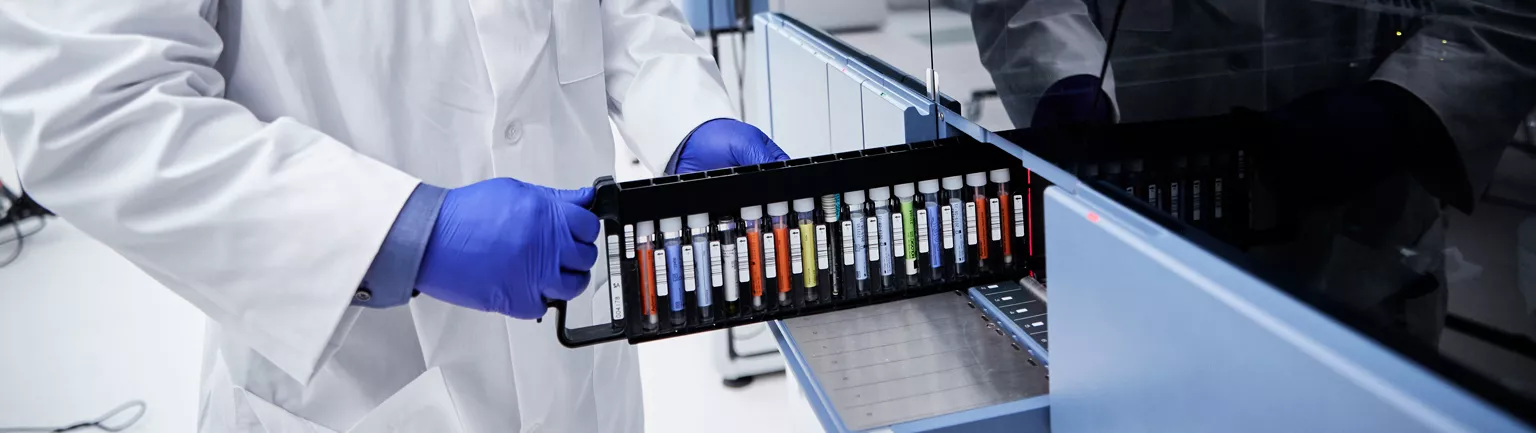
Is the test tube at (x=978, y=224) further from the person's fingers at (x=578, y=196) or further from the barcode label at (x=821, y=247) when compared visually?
the person's fingers at (x=578, y=196)

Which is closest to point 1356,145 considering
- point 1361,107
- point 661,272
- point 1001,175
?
point 1361,107

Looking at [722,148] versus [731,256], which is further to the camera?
[722,148]

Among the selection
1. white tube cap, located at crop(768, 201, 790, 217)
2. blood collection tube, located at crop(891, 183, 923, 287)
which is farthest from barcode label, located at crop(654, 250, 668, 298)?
blood collection tube, located at crop(891, 183, 923, 287)

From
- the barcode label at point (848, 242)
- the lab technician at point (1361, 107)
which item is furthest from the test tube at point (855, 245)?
the lab technician at point (1361, 107)

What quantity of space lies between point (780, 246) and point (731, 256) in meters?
0.05

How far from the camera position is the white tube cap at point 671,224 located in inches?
36.9

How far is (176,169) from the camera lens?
2.74 feet

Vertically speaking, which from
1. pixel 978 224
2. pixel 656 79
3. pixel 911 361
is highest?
pixel 656 79

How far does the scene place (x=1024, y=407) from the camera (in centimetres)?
85

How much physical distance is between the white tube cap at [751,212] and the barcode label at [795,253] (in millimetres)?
37

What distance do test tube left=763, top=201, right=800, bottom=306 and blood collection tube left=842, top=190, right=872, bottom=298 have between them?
0.05 meters

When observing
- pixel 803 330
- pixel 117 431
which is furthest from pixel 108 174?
pixel 117 431

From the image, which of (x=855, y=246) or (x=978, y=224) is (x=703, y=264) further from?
(x=978, y=224)

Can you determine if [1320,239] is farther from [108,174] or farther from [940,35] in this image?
[108,174]
